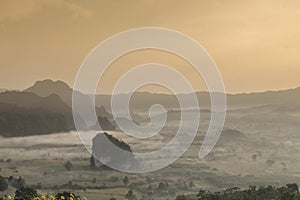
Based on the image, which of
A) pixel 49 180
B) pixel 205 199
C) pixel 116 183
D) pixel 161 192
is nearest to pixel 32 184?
pixel 49 180

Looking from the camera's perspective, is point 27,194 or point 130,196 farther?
point 130,196

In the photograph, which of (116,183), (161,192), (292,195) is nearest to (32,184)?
(116,183)

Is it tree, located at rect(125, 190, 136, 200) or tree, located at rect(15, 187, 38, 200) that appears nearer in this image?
tree, located at rect(15, 187, 38, 200)

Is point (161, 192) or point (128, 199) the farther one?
point (161, 192)

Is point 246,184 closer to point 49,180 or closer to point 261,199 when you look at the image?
point 49,180

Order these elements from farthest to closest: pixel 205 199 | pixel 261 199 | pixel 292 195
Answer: pixel 205 199 < pixel 261 199 < pixel 292 195

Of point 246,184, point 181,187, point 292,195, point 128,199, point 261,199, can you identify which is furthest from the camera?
point 246,184

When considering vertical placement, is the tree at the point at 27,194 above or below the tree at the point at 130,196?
above

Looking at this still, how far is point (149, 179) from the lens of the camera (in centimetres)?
19450

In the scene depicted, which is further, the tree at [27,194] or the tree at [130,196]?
the tree at [130,196]

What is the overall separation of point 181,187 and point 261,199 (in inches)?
5092

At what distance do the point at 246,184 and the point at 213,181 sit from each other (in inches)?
602

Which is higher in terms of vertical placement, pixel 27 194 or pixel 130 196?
pixel 27 194

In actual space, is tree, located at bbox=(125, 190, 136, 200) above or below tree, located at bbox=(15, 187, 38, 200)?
below
